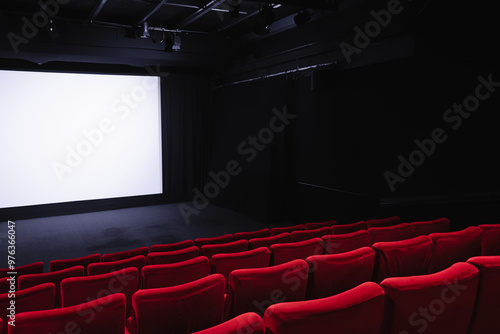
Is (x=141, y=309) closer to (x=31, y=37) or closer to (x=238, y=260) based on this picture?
(x=238, y=260)

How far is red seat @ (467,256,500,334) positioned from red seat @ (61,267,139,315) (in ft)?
6.56

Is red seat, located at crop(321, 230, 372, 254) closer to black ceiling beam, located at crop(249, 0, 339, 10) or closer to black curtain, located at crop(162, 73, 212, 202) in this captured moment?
black ceiling beam, located at crop(249, 0, 339, 10)

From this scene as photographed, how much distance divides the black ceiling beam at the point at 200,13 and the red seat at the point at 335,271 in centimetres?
475

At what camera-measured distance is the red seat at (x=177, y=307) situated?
158 centimetres

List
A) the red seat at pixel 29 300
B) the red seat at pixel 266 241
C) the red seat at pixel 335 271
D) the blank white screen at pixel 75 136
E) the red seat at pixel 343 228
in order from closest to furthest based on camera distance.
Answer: the red seat at pixel 29 300
the red seat at pixel 335 271
the red seat at pixel 266 241
the red seat at pixel 343 228
the blank white screen at pixel 75 136

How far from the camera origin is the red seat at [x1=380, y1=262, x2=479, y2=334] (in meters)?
1.60

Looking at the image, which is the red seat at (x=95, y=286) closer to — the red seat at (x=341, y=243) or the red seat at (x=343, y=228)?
the red seat at (x=341, y=243)

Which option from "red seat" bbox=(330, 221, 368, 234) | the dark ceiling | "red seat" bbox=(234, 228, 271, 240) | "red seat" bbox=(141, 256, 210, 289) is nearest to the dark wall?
the dark ceiling

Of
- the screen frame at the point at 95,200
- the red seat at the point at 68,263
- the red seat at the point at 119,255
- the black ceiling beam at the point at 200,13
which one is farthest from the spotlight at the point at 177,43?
the red seat at the point at 68,263

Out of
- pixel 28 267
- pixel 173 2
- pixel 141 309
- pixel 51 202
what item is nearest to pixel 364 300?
pixel 141 309

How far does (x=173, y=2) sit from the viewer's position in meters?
5.99

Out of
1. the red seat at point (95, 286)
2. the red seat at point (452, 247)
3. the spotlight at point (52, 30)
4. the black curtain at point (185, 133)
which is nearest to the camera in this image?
the red seat at point (95, 286)

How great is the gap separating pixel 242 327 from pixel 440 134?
15.1 feet

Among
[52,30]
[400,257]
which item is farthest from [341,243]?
[52,30]
